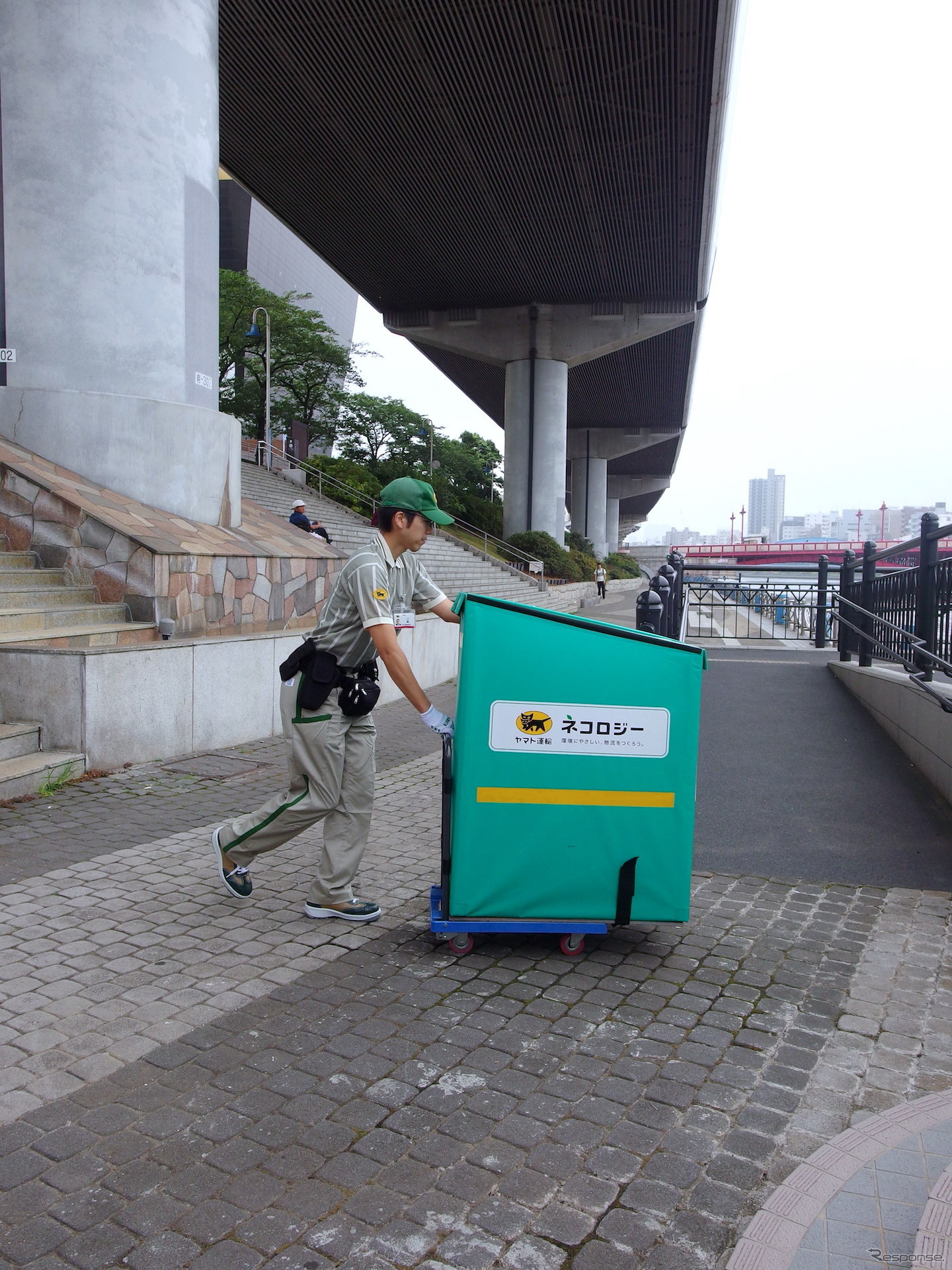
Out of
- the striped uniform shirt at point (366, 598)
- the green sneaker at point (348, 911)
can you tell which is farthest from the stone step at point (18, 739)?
the striped uniform shirt at point (366, 598)

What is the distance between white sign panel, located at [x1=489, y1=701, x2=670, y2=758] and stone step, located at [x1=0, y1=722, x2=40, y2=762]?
4.01m

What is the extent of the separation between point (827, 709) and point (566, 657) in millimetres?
6759

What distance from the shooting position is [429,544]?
3362 centimetres

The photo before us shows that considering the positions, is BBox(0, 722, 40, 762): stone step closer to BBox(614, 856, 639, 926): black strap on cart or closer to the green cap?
the green cap

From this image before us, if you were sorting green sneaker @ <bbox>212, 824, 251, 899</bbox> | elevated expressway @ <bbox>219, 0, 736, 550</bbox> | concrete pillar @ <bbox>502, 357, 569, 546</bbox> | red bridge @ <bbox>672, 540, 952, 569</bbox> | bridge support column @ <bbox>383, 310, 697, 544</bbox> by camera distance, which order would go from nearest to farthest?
green sneaker @ <bbox>212, 824, 251, 899</bbox> → elevated expressway @ <bbox>219, 0, 736, 550</bbox> → bridge support column @ <bbox>383, 310, 697, 544</bbox> → concrete pillar @ <bbox>502, 357, 569, 546</bbox> → red bridge @ <bbox>672, 540, 952, 569</bbox>

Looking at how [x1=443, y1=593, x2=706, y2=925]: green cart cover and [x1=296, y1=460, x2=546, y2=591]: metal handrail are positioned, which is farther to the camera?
Result: [x1=296, y1=460, x2=546, y2=591]: metal handrail

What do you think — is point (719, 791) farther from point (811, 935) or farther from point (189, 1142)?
point (189, 1142)

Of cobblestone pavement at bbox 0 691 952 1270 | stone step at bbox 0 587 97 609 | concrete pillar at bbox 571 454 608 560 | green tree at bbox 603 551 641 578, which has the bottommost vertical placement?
cobblestone pavement at bbox 0 691 952 1270

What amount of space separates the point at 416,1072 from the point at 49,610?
579cm

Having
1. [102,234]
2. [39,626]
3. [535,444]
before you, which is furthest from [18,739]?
[535,444]

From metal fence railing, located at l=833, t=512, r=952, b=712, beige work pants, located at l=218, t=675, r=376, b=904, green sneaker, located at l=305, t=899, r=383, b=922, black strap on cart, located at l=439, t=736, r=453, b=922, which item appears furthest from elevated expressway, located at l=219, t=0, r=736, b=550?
green sneaker, located at l=305, t=899, r=383, b=922

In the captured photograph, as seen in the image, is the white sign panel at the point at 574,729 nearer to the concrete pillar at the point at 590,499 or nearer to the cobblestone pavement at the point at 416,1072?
the cobblestone pavement at the point at 416,1072

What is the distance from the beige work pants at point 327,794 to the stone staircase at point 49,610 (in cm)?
349

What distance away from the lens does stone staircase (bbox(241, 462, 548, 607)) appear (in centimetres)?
2669
